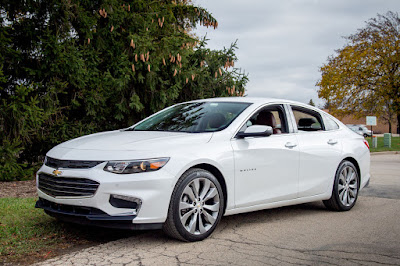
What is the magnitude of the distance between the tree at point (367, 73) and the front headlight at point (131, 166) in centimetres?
3234

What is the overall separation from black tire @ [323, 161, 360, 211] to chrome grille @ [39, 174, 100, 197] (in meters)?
3.84

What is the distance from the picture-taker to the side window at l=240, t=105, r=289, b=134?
6.60 metres

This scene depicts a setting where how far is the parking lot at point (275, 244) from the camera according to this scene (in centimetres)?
452

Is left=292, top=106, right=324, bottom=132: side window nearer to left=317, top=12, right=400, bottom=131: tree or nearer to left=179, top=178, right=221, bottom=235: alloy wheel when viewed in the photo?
left=179, top=178, right=221, bottom=235: alloy wheel

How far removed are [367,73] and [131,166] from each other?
33.7 m

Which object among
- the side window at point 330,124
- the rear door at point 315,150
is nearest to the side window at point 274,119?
the rear door at point 315,150

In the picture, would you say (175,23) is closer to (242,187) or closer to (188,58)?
(188,58)

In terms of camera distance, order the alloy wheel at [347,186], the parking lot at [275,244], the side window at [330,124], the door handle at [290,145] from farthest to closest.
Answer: the side window at [330,124], the alloy wheel at [347,186], the door handle at [290,145], the parking lot at [275,244]

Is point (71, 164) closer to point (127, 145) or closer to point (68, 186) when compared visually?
point (68, 186)

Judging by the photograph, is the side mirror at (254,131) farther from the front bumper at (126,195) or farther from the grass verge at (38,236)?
the grass verge at (38,236)

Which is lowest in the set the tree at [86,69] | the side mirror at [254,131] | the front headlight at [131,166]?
the front headlight at [131,166]

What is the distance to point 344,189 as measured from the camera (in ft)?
23.6

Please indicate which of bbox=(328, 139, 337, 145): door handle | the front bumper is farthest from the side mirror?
Answer: bbox=(328, 139, 337, 145): door handle

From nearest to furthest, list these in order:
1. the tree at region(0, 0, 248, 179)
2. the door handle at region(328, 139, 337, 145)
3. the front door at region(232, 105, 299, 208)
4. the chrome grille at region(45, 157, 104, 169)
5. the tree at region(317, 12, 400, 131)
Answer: the chrome grille at region(45, 157, 104, 169)
the front door at region(232, 105, 299, 208)
the door handle at region(328, 139, 337, 145)
the tree at region(0, 0, 248, 179)
the tree at region(317, 12, 400, 131)
